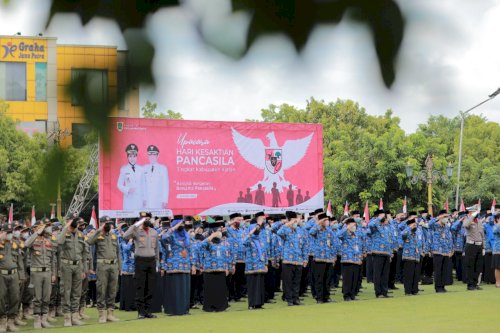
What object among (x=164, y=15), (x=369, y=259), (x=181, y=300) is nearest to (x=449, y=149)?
(x=164, y=15)

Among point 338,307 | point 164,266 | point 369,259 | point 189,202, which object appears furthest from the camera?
point 369,259

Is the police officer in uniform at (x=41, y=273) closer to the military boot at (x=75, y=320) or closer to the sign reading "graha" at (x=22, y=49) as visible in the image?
the military boot at (x=75, y=320)

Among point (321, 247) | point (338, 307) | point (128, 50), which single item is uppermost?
point (128, 50)

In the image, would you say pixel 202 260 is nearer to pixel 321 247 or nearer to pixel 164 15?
pixel 321 247

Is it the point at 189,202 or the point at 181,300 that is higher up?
the point at 189,202

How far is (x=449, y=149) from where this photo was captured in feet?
7.39

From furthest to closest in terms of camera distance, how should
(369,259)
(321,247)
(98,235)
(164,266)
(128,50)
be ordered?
(369,259)
(321,247)
(164,266)
(98,235)
(128,50)

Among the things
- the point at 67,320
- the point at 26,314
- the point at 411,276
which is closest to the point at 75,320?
the point at 67,320

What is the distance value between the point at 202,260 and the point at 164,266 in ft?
3.80

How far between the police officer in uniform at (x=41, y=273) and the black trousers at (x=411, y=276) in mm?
6791

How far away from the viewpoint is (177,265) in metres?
12.7

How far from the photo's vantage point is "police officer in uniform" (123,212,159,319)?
1223 centimetres

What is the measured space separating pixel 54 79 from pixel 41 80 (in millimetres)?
30

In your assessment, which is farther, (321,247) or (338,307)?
(321,247)
